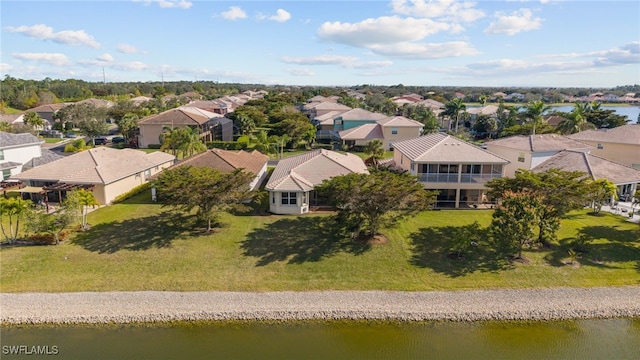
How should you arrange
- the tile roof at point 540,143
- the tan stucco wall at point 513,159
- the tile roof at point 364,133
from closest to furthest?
1. the tan stucco wall at point 513,159
2. the tile roof at point 540,143
3. the tile roof at point 364,133

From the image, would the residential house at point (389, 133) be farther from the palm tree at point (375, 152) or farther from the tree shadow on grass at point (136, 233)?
the tree shadow on grass at point (136, 233)

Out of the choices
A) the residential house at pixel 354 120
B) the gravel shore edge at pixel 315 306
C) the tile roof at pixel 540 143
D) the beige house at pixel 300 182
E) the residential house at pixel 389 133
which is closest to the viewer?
the gravel shore edge at pixel 315 306

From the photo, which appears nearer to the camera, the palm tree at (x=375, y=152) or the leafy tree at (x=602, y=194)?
the leafy tree at (x=602, y=194)

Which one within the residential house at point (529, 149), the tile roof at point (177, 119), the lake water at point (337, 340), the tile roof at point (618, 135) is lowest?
the lake water at point (337, 340)

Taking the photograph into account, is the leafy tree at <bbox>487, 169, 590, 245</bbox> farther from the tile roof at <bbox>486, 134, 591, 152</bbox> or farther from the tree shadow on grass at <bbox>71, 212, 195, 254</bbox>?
the tree shadow on grass at <bbox>71, 212, 195, 254</bbox>

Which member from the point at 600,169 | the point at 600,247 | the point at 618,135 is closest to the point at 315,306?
the point at 600,247

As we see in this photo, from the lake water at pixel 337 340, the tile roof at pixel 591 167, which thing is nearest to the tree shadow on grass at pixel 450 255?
the lake water at pixel 337 340

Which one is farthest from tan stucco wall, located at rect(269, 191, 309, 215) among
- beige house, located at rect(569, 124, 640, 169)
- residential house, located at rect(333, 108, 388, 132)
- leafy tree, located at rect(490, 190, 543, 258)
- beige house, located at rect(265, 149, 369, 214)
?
residential house, located at rect(333, 108, 388, 132)
